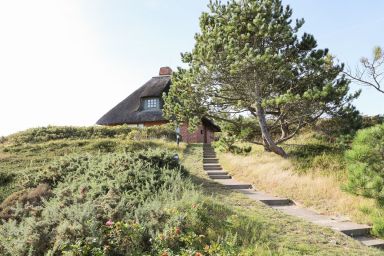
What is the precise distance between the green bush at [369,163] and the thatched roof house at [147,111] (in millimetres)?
20446

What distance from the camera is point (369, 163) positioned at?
8445 millimetres

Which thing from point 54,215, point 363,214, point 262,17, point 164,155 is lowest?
point 363,214

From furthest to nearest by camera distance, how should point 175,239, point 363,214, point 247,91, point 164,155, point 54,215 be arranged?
point 247,91, point 164,155, point 363,214, point 54,215, point 175,239

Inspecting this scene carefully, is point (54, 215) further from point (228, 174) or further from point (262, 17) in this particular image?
point (262, 17)

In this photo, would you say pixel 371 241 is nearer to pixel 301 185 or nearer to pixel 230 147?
pixel 301 185

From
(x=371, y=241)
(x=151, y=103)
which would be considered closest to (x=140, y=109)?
(x=151, y=103)

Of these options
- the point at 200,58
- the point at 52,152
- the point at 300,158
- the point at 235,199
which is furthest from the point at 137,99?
the point at 235,199

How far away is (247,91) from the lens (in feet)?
49.1

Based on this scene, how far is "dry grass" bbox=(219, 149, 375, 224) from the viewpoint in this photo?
9578 millimetres

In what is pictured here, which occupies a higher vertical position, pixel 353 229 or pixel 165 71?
pixel 165 71

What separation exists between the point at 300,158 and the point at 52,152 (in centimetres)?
1151

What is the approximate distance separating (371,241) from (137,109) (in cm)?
2541

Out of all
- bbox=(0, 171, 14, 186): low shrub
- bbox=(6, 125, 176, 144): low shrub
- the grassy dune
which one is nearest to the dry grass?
the grassy dune

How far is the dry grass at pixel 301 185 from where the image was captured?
9578 mm
